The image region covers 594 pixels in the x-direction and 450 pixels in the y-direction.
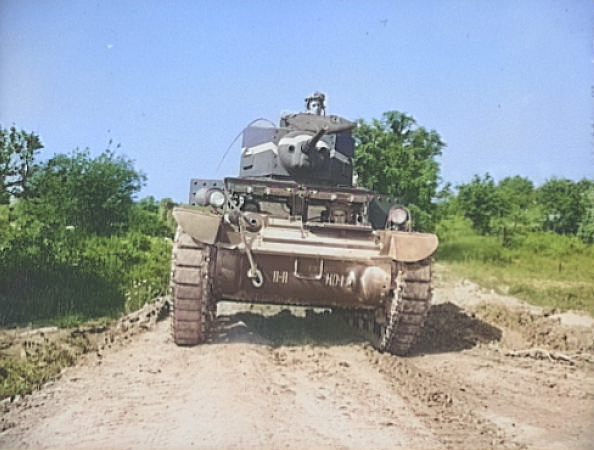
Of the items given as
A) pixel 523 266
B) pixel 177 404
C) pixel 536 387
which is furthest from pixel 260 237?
pixel 523 266

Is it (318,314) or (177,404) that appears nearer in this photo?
(177,404)

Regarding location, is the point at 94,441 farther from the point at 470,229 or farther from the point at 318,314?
the point at 470,229

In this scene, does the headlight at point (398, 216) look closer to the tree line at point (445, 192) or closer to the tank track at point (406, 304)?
the tank track at point (406, 304)

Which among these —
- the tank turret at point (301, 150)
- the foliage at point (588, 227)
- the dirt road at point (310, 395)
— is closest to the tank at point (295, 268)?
the dirt road at point (310, 395)

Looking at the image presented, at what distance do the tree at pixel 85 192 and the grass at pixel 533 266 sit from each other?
7.13 metres

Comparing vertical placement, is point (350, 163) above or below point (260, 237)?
above

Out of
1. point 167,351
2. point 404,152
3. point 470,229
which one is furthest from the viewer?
point 470,229

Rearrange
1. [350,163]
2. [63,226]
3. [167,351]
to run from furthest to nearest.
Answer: [63,226] < [350,163] < [167,351]

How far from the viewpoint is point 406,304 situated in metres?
6.50

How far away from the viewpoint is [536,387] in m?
5.84

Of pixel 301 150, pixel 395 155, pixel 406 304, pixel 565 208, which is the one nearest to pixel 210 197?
pixel 301 150

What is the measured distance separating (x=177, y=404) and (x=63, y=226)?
6251 mm

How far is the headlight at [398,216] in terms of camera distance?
24.1ft

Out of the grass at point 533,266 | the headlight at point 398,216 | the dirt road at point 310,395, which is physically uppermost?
the headlight at point 398,216
